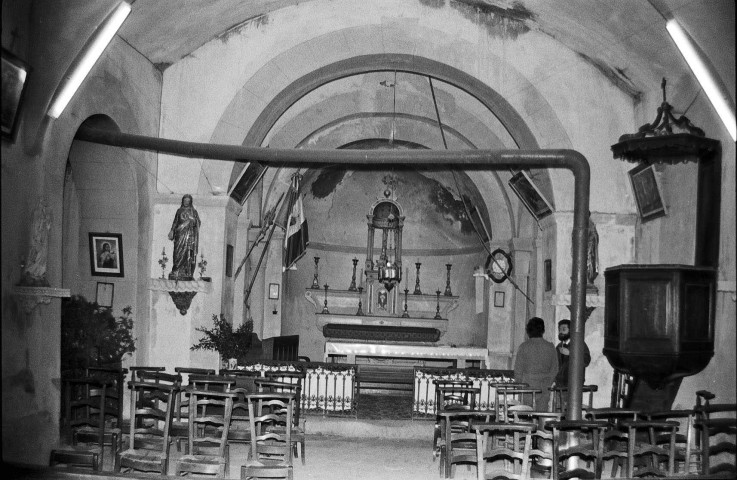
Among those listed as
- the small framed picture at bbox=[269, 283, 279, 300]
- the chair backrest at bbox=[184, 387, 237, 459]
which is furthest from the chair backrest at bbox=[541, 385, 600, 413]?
the small framed picture at bbox=[269, 283, 279, 300]

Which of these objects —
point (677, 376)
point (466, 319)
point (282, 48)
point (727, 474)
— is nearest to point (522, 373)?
point (677, 376)

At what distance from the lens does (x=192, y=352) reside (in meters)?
11.4

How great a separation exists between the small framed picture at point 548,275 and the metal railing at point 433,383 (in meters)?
1.58

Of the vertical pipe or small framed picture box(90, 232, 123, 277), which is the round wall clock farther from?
small framed picture box(90, 232, 123, 277)

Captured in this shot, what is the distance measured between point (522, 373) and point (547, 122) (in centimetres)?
428

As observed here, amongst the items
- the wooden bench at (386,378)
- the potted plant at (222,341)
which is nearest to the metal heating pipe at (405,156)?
the potted plant at (222,341)

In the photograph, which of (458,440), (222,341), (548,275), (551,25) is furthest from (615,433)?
(551,25)

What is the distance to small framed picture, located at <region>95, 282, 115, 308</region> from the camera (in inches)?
446

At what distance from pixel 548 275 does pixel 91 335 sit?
6.64 meters

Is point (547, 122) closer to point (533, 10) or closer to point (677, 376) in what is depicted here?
point (533, 10)

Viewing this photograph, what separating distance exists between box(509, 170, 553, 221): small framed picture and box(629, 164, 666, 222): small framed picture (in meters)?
1.29

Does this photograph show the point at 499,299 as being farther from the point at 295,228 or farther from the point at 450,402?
the point at 450,402

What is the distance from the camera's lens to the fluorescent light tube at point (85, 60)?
8.03 m

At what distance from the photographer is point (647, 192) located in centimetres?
1068
